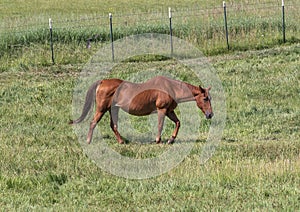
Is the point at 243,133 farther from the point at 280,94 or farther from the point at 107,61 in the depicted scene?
the point at 107,61

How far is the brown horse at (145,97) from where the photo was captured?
48.2 ft

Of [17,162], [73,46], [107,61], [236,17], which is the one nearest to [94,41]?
[73,46]

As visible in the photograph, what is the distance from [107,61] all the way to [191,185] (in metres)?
16.4

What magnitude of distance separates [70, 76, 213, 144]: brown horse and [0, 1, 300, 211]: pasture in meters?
0.62

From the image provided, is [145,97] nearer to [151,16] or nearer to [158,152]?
[158,152]

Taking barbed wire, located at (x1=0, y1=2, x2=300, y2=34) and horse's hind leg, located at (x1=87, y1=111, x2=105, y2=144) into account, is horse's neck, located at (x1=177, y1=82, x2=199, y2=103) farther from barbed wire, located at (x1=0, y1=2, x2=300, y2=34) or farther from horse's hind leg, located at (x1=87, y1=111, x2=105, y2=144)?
barbed wire, located at (x1=0, y1=2, x2=300, y2=34)

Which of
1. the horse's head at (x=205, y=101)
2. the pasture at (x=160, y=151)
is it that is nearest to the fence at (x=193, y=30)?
the pasture at (x=160, y=151)

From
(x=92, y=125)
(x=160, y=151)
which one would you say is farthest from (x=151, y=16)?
(x=160, y=151)

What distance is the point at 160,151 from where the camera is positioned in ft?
44.0

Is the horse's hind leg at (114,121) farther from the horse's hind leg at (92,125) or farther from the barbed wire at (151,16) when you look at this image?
the barbed wire at (151,16)

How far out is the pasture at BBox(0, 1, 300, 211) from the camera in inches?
383

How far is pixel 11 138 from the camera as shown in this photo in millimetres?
14961

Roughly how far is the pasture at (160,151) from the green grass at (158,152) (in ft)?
0.05

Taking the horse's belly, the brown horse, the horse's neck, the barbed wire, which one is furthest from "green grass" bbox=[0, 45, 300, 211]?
the barbed wire
